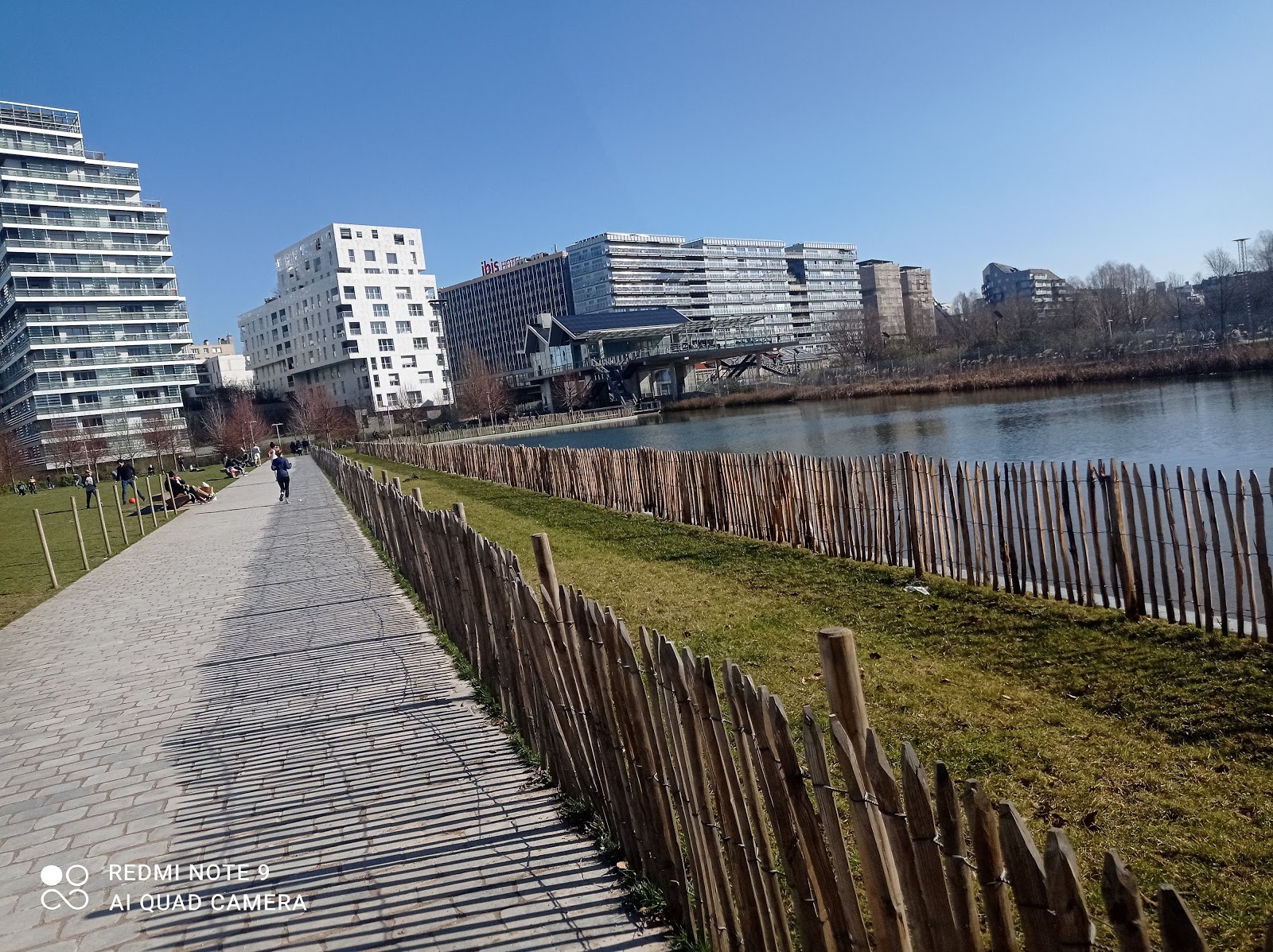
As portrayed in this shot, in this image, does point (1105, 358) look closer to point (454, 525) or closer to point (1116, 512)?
point (1116, 512)

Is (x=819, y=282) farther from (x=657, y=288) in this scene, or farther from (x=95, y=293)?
(x=95, y=293)

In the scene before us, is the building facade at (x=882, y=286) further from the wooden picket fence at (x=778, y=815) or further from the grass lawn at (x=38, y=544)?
the wooden picket fence at (x=778, y=815)

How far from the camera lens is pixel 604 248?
436 ft

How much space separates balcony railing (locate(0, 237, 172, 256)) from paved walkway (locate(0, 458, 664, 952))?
6986 centimetres

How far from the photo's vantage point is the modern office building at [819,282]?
6481 inches

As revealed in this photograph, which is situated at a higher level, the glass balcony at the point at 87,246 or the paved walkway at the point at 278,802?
the glass balcony at the point at 87,246

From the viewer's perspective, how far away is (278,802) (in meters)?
5.04

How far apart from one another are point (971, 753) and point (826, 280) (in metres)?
174

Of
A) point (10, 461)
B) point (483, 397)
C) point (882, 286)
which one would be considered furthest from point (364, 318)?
point (882, 286)

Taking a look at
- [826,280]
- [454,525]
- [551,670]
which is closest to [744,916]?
[551,670]

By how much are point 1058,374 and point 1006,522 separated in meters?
44.9

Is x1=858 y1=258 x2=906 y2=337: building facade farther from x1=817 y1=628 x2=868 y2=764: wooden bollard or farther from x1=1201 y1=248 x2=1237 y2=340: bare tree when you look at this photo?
x1=817 y1=628 x2=868 y2=764: wooden bollard

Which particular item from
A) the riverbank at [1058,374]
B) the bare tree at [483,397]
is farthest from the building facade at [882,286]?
the riverbank at [1058,374]

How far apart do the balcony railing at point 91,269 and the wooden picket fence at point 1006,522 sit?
223ft
